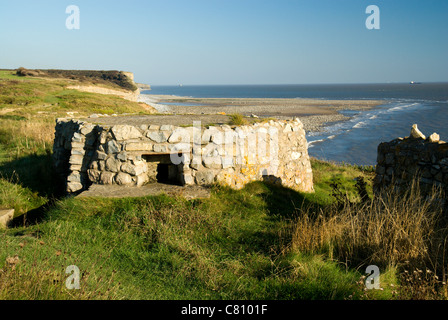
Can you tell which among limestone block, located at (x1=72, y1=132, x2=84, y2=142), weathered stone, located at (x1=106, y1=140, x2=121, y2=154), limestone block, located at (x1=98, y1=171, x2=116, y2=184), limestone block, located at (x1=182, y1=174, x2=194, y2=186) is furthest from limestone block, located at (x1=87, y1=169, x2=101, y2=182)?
limestone block, located at (x1=182, y1=174, x2=194, y2=186)

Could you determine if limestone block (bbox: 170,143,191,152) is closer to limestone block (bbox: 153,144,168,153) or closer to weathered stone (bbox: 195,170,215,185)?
limestone block (bbox: 153,144,168,153)

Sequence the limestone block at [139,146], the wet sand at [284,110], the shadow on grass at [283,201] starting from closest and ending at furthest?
1. the shadow on grass at [283,201]
2. the limestone block at [139,146]
3. the wet sand at [284,110]

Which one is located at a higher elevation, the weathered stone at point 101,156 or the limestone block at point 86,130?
the limestone block at point 86,130

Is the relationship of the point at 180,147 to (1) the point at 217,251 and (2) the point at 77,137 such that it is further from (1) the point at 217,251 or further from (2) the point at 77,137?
(1) the point at 217,251

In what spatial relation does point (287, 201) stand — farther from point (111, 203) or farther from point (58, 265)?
point (58, 265)

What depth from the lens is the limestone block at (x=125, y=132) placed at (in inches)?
280

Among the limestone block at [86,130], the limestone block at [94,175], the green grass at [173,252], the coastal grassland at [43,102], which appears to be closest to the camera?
the green grass at [173,252]

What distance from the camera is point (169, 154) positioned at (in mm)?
7742

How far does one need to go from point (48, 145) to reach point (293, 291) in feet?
37.2

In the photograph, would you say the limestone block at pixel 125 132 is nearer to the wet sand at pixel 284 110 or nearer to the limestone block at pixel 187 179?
the limestone block at pixel 187 179

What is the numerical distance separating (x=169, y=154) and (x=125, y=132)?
1141 millimetres

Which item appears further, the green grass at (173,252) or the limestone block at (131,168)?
the limestone block at (131,168)

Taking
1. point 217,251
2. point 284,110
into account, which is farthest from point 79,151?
point 284,110

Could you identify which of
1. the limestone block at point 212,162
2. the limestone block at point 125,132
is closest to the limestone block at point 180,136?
the limestone block at point 212,162
